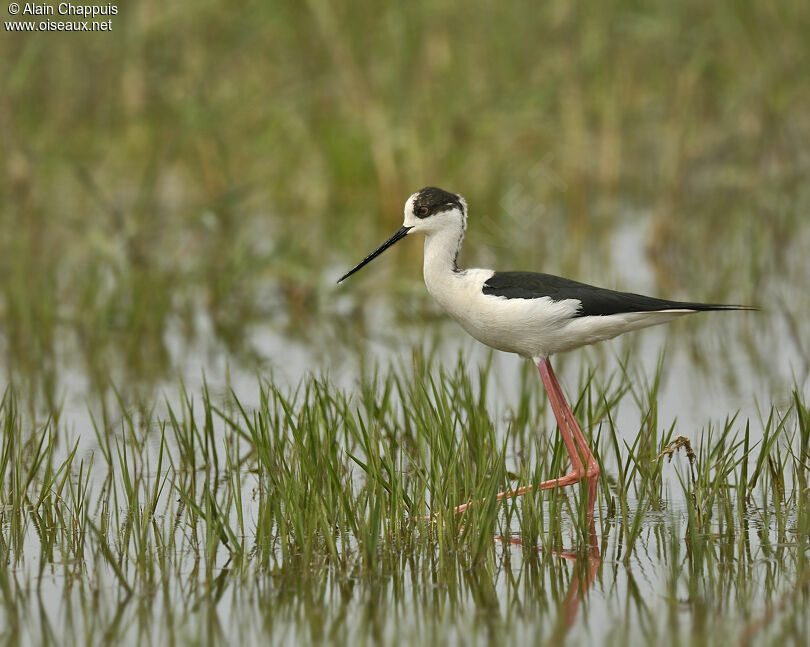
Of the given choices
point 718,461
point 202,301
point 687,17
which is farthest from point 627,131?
point 718,461

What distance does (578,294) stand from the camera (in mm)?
5059

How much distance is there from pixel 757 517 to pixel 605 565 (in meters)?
0.74

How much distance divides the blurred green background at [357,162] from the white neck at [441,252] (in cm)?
225

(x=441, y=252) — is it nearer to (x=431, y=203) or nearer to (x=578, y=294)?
(x=431, y=203)

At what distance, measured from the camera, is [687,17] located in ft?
33.5

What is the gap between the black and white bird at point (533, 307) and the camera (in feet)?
16.5

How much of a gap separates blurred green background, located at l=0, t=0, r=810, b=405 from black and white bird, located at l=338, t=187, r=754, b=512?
221 centimetres

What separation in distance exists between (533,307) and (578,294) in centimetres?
18

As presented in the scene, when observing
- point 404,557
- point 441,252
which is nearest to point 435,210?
point 441,252

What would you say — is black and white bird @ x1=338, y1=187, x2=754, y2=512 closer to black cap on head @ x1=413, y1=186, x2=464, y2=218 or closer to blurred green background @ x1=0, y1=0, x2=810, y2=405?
black cap on head @ x1=413, y1=186, x2=464, y2=218

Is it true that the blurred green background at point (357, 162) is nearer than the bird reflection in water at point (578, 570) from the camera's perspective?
No

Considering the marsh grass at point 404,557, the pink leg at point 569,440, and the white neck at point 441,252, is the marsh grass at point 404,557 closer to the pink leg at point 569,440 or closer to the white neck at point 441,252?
the pink leg at point 569,440

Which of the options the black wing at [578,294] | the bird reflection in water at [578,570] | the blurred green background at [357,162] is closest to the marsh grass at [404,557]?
the bird reflection in water at [578,570]

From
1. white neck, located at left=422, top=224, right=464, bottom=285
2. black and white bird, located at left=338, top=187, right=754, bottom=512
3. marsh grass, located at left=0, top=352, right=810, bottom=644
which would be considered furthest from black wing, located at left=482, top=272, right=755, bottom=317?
marsh grass, located at left=0, top=352, right=810, bottom=644
